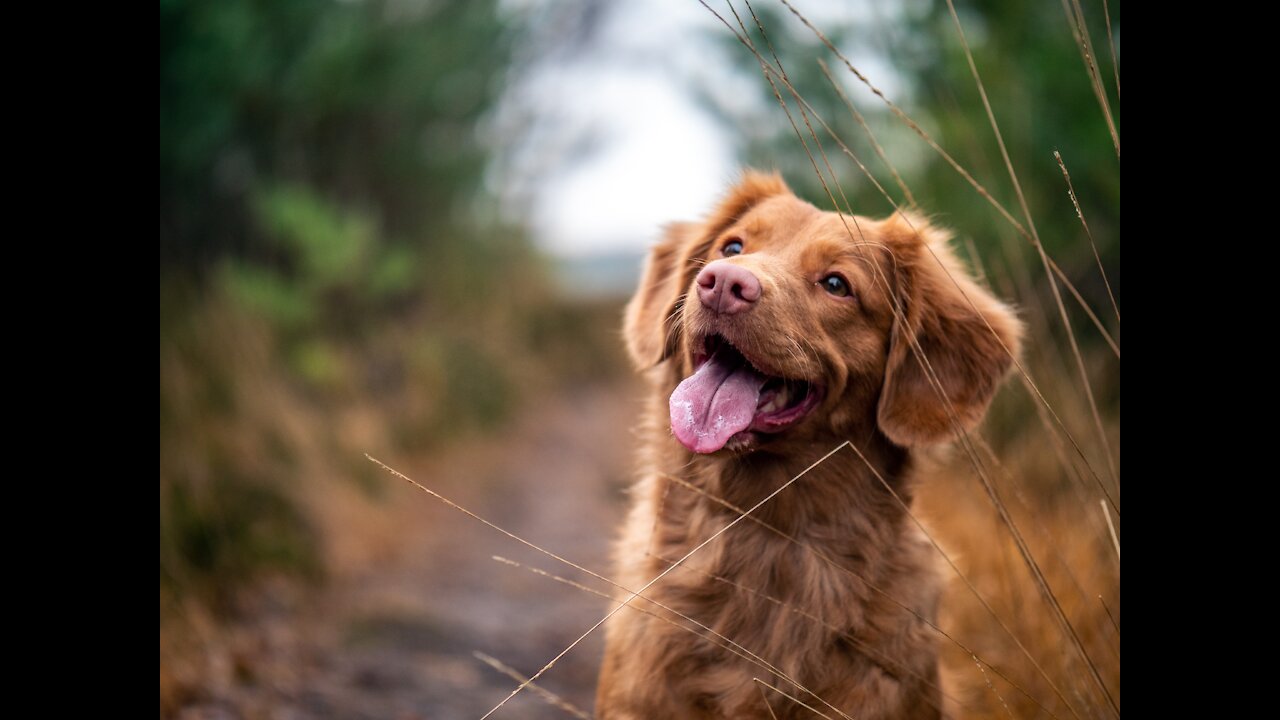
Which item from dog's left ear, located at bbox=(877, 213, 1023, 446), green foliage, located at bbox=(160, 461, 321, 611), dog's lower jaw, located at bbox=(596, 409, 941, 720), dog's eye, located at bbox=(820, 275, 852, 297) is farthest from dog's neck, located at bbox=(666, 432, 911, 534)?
green foliage, located at bbox=(160, 461, 321, 611)

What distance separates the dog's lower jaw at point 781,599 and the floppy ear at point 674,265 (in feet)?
1.22

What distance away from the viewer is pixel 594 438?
9.29 meters

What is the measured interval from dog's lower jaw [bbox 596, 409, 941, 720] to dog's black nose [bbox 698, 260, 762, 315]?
437mm

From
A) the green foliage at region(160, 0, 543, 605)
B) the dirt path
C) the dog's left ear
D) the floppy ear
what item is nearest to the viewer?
the dog's left ear

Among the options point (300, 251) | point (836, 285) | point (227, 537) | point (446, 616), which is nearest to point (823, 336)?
point (836, 285)

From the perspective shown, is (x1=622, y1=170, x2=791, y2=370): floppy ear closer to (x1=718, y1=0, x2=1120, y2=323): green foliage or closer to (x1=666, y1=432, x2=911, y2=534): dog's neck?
(x1=666, y1=432, x2=911, y2=534): dog's neck

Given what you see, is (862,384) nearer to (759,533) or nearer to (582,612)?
(759,533)

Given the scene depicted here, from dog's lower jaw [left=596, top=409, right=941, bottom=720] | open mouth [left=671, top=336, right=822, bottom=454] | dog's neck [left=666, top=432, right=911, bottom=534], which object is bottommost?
dog's lower jaw [left=596, top=409, right=941, bottom=720]

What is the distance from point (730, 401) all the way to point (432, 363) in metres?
5.12

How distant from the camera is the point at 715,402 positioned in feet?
6.26

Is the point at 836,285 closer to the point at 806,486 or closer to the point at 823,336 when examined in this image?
the point at 823,336

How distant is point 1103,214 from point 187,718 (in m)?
4.87

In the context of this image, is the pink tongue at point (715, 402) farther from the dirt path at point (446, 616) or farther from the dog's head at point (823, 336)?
the dirt path at point (446, 616)

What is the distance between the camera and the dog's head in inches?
73.0
